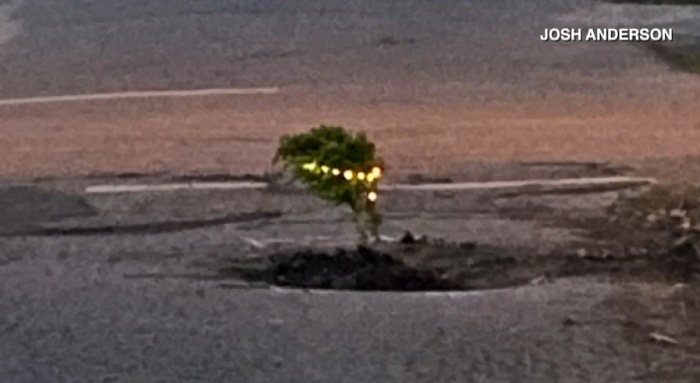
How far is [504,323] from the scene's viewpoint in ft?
19.1

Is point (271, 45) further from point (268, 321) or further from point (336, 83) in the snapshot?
point (268, 321)

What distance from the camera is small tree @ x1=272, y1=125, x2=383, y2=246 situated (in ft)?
21.9

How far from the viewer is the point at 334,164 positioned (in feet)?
21.9

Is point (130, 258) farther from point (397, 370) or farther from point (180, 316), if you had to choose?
point (397, 370)

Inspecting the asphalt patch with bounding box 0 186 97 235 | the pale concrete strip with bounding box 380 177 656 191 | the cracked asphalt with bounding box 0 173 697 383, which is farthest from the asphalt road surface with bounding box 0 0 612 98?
the cracked asphalt with bounding box 0 173 697 383

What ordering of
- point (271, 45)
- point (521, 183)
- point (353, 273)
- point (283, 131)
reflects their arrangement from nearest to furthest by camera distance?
point (353, 273)
point (521, 183)
point (283, 131)
point (271, 45)

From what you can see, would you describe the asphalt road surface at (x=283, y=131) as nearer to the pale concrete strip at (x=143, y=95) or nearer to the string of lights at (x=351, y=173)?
the pale concrete strip at (x=143, y=95)

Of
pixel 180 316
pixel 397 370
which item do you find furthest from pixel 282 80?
pixel 397 370

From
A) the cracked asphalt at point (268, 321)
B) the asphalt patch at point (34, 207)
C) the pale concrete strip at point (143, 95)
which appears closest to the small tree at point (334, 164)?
the cracked asphalt at point (268, 321)

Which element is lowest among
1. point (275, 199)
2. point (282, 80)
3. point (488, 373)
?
point (488, 373)

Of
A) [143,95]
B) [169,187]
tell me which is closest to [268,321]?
[169,187]

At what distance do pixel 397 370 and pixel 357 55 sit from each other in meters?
7.80

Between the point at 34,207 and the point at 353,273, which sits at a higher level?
the point at 34,207

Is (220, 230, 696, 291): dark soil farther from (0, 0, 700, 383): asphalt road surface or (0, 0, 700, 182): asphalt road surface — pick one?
(0, 0, 700, 182): asphalt road surface
